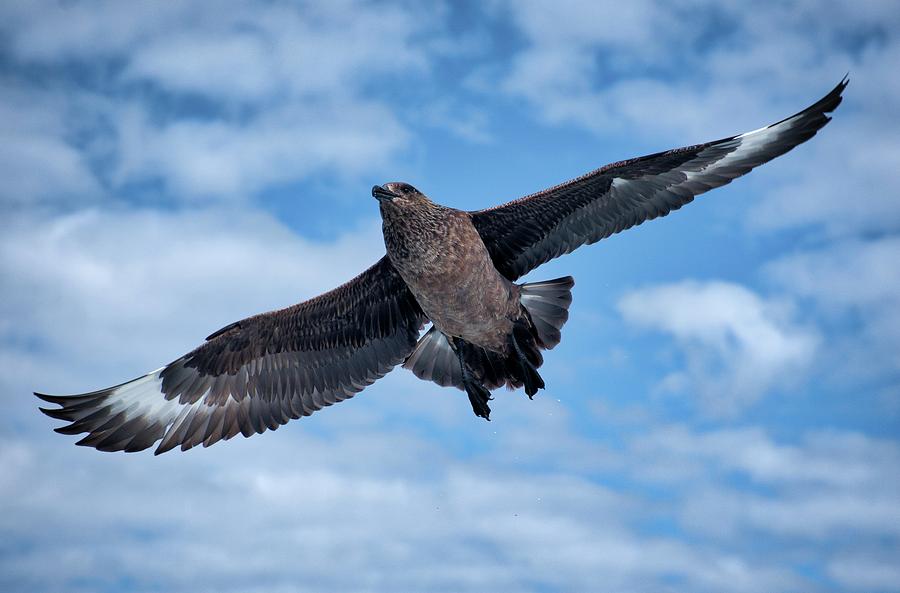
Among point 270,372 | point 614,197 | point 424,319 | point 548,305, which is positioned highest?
point 614,197

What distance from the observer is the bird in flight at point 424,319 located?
271 inches

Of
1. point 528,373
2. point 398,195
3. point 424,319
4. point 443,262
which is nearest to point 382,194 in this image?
point 398,195

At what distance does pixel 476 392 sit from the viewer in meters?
7.49

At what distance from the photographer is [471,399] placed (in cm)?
748

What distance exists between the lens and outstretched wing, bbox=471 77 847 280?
23.1ft

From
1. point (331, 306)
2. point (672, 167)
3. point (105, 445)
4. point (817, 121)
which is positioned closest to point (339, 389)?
point (331, 306)

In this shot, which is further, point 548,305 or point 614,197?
point 548,305

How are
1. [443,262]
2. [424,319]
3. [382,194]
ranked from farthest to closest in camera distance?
[424,319] < [382,194] < [443,262]

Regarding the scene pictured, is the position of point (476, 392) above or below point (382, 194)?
below

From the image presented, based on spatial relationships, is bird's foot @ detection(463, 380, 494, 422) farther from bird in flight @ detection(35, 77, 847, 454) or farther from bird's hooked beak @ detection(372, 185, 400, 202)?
bird's hooked beak @ detection(372, 185, 400, 202)

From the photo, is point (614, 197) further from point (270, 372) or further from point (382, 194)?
point (270, 372)

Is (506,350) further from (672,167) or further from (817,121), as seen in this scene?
(817,121)

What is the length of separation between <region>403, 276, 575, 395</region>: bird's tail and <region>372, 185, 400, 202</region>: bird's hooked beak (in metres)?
1.44

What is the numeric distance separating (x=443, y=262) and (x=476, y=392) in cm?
135
